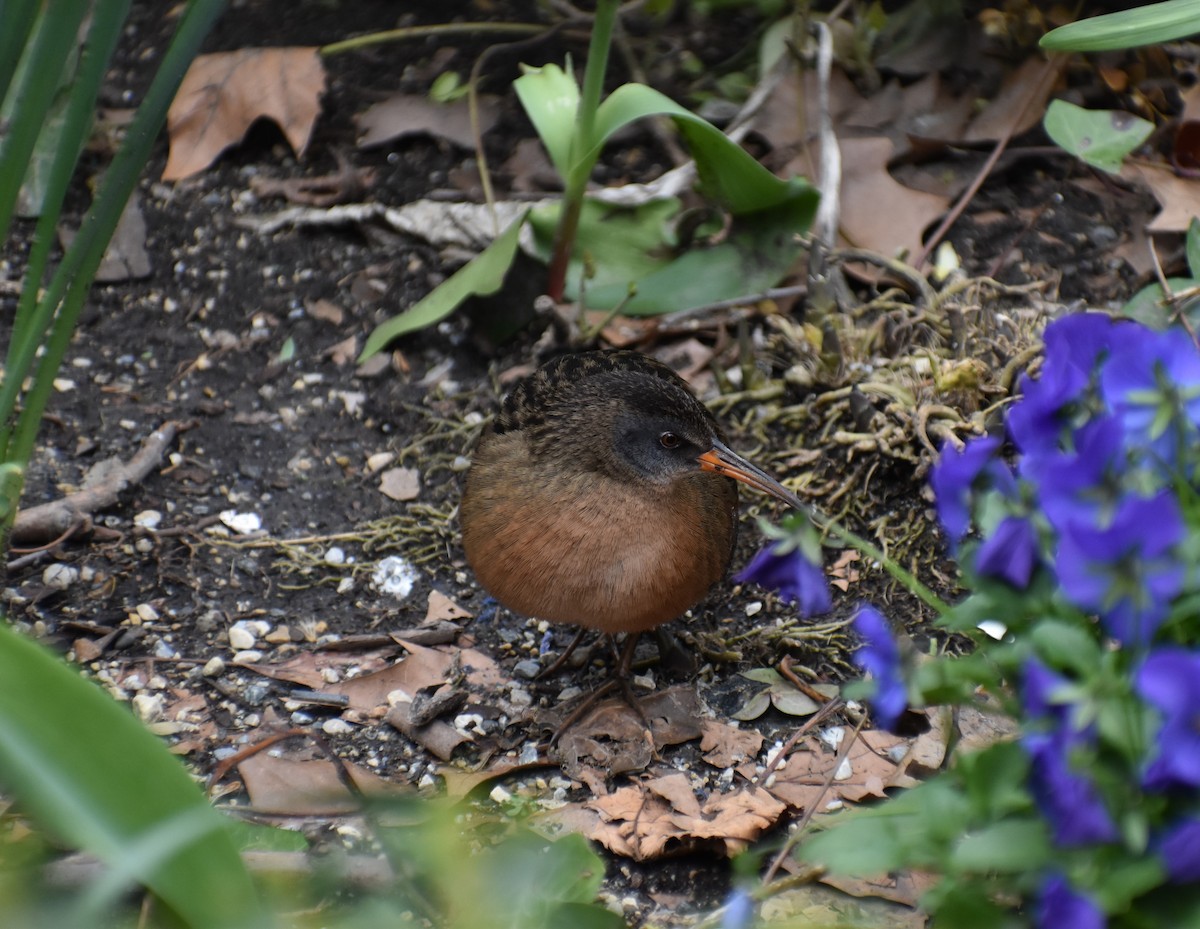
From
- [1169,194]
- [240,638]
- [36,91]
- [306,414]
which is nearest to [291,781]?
[240,638]

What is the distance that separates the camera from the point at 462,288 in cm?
423

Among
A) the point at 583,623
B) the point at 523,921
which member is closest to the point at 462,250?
the point at 583,623

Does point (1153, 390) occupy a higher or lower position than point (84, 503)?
higher

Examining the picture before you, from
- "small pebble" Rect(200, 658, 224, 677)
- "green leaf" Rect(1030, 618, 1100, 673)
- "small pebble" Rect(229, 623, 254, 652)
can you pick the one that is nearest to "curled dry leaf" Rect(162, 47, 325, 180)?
"small pebble" Rect(229, 623, 254, 652)

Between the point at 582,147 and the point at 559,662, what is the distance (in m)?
1.54

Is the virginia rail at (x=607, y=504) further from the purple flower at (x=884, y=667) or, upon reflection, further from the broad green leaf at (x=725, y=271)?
the purple flower at (x=884, y=667)

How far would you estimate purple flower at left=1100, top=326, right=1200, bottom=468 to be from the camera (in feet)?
5.56

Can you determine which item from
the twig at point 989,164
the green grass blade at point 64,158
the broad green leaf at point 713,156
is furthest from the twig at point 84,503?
the twig at point 989,164

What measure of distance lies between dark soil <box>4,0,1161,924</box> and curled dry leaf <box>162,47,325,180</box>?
146 millimetres

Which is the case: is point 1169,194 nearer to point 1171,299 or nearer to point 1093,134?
point 1093,134

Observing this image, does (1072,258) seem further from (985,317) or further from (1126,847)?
(1126,847)

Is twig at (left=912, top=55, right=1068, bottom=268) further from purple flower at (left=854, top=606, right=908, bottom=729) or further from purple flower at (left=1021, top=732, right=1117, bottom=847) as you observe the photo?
purple flower at (left=1021, top=732, right=1117, bottom=847)

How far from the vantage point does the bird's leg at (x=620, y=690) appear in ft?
11.3

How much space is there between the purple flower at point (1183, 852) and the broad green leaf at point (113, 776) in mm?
1156
